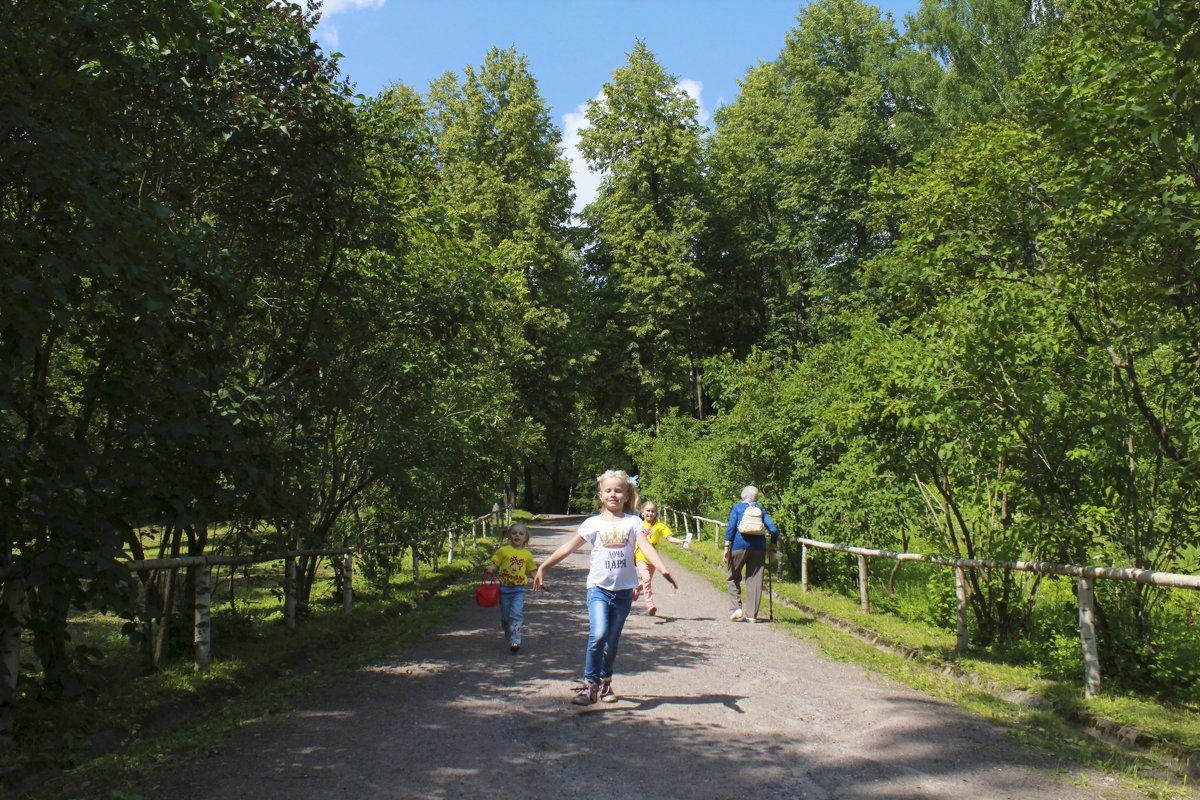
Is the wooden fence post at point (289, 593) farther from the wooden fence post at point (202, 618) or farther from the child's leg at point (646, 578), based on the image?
the child's leg at point (646, 578)

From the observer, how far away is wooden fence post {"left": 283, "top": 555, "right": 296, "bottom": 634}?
9.94m

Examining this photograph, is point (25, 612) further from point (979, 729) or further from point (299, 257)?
point (979, 729)

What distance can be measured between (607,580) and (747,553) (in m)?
5.54

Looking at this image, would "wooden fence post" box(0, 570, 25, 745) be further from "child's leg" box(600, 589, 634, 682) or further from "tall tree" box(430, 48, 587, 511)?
"tall tree" box(430, 48, 587, 511)

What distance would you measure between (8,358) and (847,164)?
3529 centimetres

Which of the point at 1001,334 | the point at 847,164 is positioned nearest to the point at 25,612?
the point at 1001,334

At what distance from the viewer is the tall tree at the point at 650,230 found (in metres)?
40.7

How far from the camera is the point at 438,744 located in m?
5.57

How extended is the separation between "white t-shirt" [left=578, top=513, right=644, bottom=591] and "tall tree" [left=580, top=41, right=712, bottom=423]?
33.4 m

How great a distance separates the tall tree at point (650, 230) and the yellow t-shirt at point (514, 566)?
31093mm

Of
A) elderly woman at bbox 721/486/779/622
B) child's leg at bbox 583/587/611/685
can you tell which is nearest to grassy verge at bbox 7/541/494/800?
child's leg at bbox 583/587/611/685

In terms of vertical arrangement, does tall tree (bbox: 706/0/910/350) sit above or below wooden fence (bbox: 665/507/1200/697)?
above

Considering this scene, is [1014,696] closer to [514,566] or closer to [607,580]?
[607,580]

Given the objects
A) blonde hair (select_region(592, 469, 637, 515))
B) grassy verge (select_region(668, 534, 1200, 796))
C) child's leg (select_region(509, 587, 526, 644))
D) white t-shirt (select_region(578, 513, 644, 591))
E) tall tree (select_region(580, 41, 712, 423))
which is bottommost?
grassy verge (select_region(668, 534, 1200, 796))
